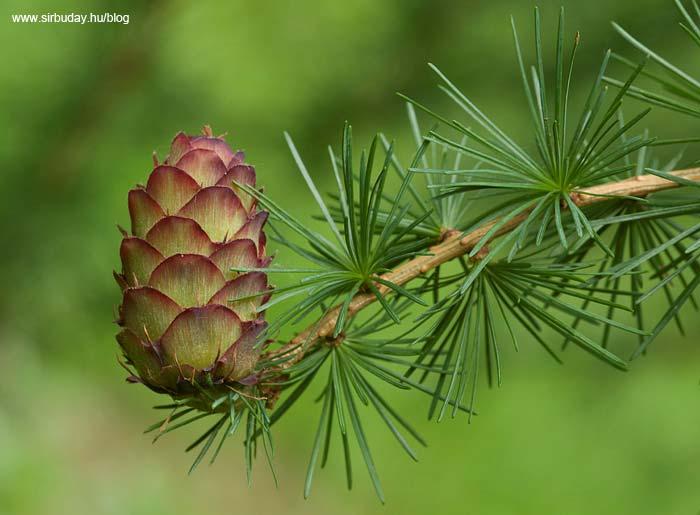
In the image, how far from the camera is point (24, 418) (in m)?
1.13

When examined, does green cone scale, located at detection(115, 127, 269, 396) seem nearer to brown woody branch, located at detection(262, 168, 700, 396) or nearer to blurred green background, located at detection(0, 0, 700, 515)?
brown woody branch, located at detection(262, 168, 700, 396)

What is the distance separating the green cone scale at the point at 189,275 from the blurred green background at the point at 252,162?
2.14ft

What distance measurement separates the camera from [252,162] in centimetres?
106

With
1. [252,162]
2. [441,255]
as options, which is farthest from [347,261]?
[252,162]

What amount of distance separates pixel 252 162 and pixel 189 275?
2.35 ft

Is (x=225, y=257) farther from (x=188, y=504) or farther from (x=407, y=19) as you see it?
(x=188, y=504)

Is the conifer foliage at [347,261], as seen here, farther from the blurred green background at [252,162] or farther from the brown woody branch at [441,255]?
the blurred green background at [252,162]

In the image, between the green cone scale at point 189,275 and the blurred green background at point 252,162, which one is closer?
the green cone scale at point 189,275

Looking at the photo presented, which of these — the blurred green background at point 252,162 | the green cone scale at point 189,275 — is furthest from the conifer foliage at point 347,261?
the blurred green background at point 252,162

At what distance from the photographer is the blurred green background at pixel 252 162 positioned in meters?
1.01

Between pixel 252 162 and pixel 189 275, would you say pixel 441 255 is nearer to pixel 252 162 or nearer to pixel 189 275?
pixel 189 275

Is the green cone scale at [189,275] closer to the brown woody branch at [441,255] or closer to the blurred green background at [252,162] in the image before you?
the brown woody branch at [441,255]

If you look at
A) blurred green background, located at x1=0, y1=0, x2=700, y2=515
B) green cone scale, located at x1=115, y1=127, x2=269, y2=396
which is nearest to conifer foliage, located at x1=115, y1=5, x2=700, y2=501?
green cone scale, located at x1=115, y1=127, x2=269, y2=396

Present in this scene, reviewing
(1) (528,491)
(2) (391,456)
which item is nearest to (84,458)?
(2) (391,456)
